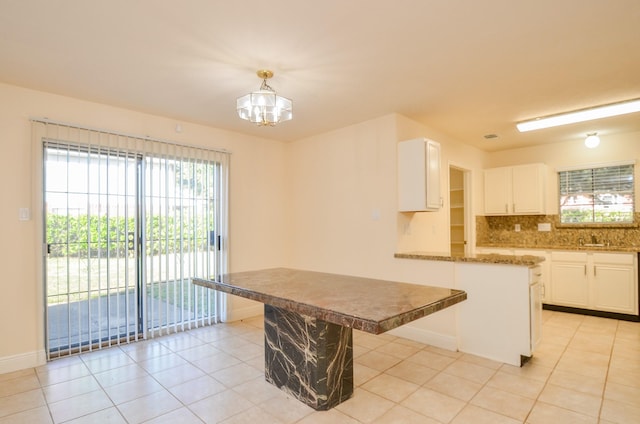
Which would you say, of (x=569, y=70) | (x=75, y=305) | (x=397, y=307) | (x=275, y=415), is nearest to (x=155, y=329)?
(x=75, y=305)

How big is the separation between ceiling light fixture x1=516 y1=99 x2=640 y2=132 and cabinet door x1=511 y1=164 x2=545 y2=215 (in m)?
1.23

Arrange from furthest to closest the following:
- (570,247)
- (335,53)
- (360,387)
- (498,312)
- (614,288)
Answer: (570,247), (614,288), (498,312), (360,387), (335,53)

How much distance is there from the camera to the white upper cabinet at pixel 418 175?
12.1ft

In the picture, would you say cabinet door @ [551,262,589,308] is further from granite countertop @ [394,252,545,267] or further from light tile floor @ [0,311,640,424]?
granite countertop @ [394,252,545,267]

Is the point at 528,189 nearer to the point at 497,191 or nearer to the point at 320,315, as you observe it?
the point at 497,191

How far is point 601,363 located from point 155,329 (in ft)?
14.5

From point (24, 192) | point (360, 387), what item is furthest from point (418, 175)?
point (24, 192)

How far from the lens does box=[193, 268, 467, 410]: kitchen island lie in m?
1.93

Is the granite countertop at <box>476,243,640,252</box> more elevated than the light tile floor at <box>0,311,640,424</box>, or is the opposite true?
the granite countertop at <box>476,243,640,252</box>

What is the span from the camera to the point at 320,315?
6.18ft

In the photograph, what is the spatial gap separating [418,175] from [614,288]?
3106 millimetres

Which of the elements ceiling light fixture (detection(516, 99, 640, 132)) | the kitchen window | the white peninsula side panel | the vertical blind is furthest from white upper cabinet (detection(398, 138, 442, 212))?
the kitchen window

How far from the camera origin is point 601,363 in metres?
3.05

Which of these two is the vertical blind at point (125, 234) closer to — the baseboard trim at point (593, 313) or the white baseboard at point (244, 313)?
the white baseboard at point (244, 313)
